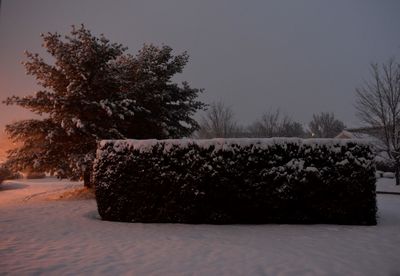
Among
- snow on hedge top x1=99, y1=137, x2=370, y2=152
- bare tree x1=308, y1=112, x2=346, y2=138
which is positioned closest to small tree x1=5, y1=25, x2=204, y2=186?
snow on hedge top x1=99, y1=137, x2=370, y2=152

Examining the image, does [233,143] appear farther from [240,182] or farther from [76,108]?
[76,108]

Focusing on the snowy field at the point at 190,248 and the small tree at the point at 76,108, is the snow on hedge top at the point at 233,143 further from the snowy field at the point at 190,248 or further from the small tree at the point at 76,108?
the small tree at the point at 76,108

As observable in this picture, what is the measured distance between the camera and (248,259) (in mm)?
5676

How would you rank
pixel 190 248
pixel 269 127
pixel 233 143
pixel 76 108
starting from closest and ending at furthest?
pixel 190 248, pixel 233 143, pixel 76 108, pixel 269 127

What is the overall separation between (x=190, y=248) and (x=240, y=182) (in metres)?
2.98

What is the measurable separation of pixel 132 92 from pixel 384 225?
11.2m

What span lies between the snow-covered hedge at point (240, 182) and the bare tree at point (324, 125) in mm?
59389

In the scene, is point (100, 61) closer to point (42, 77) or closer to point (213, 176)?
point (42, 77)

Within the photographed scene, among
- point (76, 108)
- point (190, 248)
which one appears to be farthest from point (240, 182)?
point (76, 108)

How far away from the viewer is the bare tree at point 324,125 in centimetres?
6619

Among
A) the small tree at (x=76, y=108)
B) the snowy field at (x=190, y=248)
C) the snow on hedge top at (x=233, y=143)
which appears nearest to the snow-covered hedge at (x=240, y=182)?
the snow on hedge top at (x=233, y=143)

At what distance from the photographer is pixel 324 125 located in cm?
6800

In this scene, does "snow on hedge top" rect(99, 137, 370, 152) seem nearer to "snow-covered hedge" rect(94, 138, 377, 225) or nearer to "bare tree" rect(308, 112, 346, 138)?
"snow-covered hedge" rect(94, 138, 377, 225)

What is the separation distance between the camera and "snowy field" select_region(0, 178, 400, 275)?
5.16 metres
